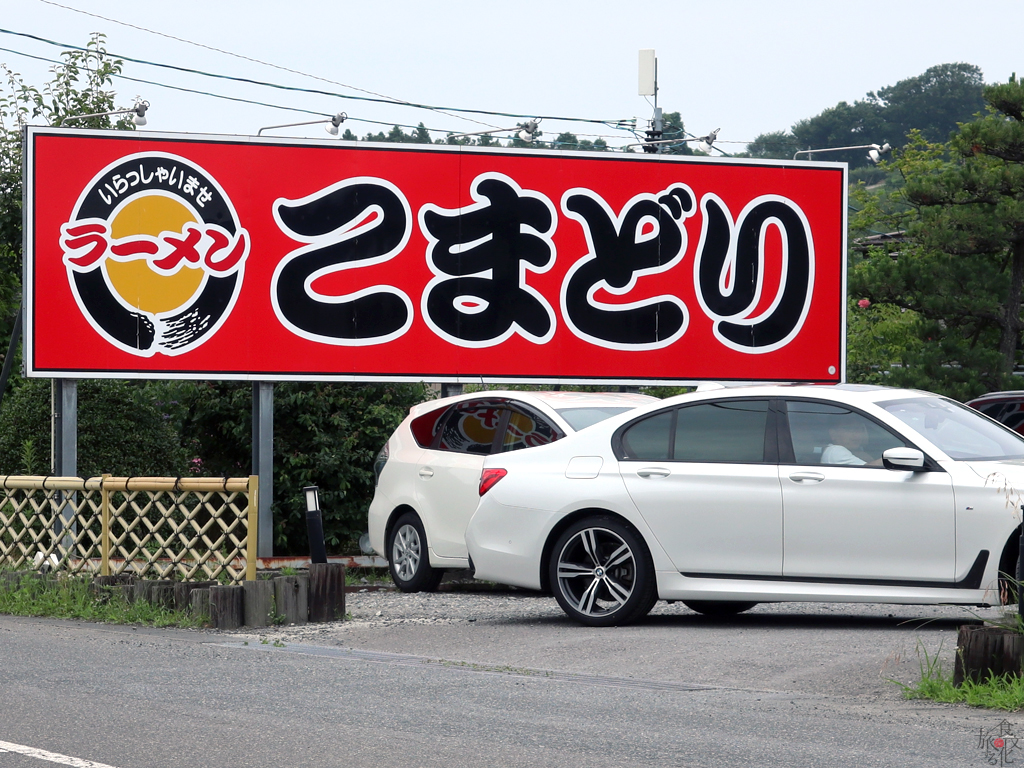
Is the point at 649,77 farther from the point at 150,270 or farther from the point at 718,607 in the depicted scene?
the point at 718,607

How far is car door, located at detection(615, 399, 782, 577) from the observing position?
9297 millimetres

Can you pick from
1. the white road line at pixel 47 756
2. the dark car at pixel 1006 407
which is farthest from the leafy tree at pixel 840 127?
the white road line at pixel 47 756

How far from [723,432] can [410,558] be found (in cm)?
421

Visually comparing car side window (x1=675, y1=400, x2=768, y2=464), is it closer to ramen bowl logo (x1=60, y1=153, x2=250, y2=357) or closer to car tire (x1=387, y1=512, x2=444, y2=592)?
car tire (x1=387, y1=512, x2=444, y2=592)

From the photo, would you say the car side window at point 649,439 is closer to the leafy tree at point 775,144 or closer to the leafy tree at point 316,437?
the leafy tree at point 316,437

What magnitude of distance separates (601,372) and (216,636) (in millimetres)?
8212

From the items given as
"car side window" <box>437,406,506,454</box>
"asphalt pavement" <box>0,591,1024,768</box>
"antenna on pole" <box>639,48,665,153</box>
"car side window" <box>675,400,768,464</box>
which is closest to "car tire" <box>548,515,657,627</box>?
"asphalt pavement" <box>0,591,1024,768</box>

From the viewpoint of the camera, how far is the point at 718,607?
10.5m

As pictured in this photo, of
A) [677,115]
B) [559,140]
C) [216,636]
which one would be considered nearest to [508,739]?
[216,636]

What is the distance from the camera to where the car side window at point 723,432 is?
9.55m

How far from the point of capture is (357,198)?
55.8ft

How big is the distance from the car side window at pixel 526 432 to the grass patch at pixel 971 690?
5.22m

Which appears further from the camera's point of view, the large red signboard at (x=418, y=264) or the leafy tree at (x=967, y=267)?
the leafy tree at (x=967, y=267)

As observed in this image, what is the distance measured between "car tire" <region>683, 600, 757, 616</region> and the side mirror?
1.95 m
